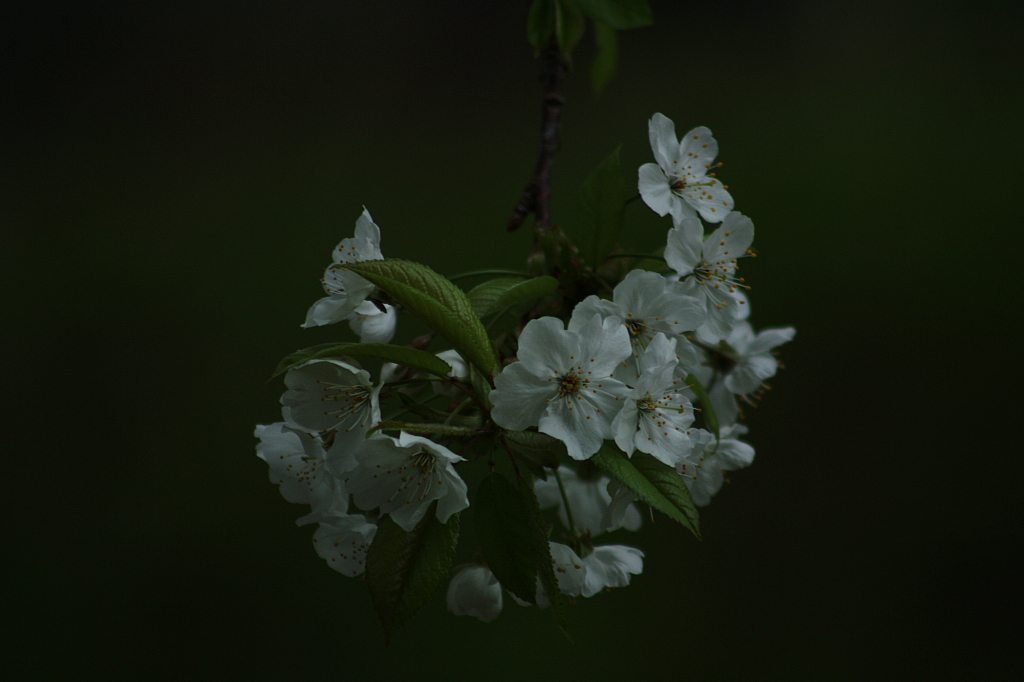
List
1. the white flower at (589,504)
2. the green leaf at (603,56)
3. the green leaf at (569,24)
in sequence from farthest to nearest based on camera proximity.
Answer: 1. the green leaf at (603,56)
2. the green leaf at (569,24)
3. the white flower at (589,504)

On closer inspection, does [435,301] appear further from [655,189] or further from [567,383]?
[655,189]

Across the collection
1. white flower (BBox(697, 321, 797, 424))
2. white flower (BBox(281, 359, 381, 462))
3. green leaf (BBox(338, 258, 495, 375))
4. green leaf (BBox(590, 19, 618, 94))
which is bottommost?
white flower (BBox(697, 321, 797, 424))

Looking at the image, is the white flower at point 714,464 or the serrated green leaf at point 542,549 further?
the white flower at point 714,464

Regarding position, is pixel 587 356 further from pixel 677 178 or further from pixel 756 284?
pixel 756 284

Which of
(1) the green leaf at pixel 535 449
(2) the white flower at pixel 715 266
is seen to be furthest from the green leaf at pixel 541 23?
(1) the green leaf at pixel 535 449

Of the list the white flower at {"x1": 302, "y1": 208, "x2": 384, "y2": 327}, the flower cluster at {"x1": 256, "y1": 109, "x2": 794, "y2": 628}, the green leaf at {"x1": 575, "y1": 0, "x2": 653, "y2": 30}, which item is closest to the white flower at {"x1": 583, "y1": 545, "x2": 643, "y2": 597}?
the flower cluster at {"x1": 256, "y1": 109, "x2": 794, "y2": 628}

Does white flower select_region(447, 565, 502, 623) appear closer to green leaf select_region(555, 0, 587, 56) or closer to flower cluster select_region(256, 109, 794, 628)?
flower cluster select_region(256, 109, 794, 628)

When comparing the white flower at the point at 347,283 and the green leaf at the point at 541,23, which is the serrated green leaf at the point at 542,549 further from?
the green leaf at the point at 541,23
